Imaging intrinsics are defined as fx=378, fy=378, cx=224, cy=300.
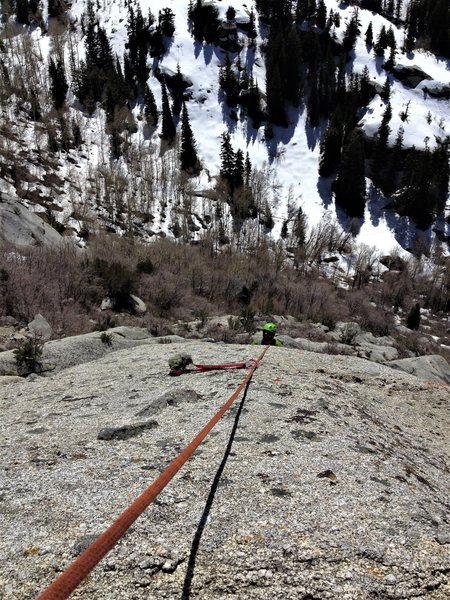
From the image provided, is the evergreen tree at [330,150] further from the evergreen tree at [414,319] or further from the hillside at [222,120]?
the evergreen tree at [414,319]

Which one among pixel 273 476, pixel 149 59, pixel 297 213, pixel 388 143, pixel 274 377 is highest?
pixel 149 59

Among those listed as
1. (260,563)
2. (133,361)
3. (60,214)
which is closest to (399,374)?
(133,361)

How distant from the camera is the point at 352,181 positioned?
56.3 meters

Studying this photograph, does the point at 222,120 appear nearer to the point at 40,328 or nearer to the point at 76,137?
the point at 76,137

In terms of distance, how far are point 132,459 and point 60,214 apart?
143 ft

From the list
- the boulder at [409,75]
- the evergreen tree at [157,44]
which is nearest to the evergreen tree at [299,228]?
the boulder at [409,75]

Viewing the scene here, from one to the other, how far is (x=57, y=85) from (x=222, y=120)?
2851cm

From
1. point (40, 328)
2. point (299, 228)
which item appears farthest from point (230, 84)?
point (40, 328)

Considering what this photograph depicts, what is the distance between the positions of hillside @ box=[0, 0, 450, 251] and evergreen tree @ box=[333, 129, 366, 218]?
0.81 ft

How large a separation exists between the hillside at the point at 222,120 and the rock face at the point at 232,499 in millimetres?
41039

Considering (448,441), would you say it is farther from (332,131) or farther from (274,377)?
(332,131)

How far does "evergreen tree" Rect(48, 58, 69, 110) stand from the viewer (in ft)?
210

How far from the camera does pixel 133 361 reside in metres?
8.07

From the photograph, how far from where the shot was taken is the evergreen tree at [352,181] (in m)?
56.4
